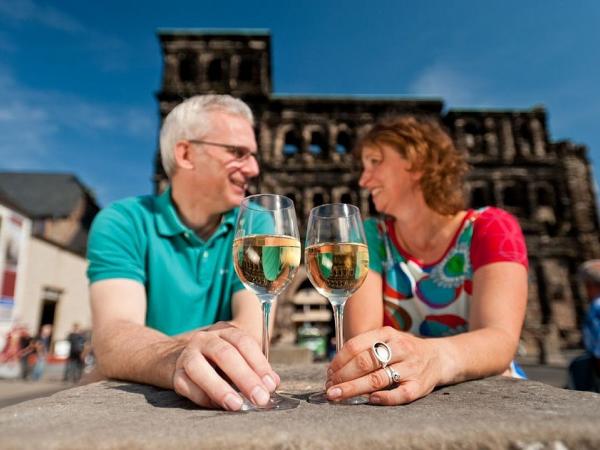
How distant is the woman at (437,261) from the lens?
1.55m

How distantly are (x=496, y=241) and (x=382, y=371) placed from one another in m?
1.21

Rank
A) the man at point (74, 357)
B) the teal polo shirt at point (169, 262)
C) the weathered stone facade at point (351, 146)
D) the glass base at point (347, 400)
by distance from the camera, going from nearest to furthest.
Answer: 1. the glass base at point (347, 400)
2. the teal polo shirt at point (169, 262)
3. the man at point (74, 357)
4. the weathered stone facade at point (351, 146)

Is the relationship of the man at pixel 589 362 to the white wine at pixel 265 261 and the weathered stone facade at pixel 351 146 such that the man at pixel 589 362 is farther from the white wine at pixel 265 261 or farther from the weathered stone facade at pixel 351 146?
the weathered stone facade at pixel 351 146

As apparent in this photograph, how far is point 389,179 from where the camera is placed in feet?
7.75

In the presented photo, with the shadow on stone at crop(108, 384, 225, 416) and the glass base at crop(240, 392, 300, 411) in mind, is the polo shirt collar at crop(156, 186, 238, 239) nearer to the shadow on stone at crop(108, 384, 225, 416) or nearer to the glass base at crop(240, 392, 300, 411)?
the shadow on stone at crop(108, 384, 225, 416)

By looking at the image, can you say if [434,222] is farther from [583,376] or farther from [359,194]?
[359,194]

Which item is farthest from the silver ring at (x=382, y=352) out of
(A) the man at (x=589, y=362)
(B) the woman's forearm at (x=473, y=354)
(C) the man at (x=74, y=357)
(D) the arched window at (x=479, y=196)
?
(D) the arched window at (x=479, y=196)

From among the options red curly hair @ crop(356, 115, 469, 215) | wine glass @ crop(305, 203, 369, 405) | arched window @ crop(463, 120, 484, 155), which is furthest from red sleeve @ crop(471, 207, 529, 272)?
arched window @ crop(463, 120, 484, 155)

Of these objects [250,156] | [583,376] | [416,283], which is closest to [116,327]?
[250,156]

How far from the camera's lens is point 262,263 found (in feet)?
4.21

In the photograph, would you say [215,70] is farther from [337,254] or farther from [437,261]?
[337,254]

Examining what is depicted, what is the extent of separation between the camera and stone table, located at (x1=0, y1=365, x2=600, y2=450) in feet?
1.97

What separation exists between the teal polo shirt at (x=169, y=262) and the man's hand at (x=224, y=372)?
1070 mm

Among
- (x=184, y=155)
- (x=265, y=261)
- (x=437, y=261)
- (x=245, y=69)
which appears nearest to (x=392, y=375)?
(x=265, y=261)
